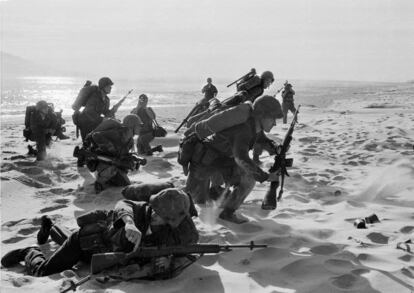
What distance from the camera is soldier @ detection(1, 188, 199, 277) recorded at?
3771 millimetres

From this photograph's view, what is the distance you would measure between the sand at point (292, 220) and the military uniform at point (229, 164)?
0.33 meters

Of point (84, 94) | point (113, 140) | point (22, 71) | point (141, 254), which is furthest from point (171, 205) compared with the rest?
point (22, 71)

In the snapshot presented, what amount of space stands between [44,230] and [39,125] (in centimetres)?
532

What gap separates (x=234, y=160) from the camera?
569cm

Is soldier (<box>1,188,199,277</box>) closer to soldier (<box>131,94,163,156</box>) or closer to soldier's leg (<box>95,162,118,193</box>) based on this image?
soldier's leg (<box>95,162,118,193</box>)

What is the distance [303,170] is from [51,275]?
17.1 feet

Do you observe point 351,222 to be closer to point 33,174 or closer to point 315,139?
point 33,174

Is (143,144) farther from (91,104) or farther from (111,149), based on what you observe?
(111,149)

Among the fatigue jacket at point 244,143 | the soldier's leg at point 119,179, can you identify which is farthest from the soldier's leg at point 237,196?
the soldier's leg at point 119,179

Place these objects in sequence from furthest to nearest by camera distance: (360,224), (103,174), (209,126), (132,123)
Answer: (132,123) < (103,174) < (209,126) < (360,224)

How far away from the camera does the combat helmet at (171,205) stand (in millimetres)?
3754

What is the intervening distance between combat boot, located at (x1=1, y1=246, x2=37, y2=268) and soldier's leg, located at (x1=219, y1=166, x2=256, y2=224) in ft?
7.36

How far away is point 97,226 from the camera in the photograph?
3.96 m

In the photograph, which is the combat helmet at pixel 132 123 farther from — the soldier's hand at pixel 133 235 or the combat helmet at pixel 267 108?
the soldier's hand at pixel 133 235
